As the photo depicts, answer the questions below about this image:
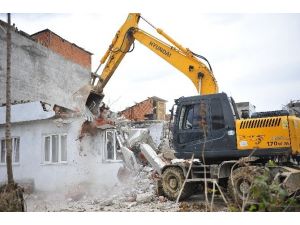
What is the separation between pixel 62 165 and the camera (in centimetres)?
827

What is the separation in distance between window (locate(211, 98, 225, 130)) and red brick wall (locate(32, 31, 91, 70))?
27.5 feet

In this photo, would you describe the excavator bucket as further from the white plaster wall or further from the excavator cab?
the excavator cab

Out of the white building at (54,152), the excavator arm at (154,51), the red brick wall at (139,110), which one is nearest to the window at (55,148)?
the white building at (54,152)

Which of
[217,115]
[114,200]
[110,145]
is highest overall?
[217,115]

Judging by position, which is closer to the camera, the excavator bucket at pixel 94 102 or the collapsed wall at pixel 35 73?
the excavator bucket at pixel 94 102

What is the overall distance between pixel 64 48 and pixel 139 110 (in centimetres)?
391

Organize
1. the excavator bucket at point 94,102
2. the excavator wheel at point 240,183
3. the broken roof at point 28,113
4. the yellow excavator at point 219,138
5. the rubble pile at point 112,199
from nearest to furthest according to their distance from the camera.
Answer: the excavator wheel at point 240,183 < the yellow excavator at point 219,138 < the rubble pile at point 112,199 < the excavator bucket at point 94,102 < the broken roof at point 28,113

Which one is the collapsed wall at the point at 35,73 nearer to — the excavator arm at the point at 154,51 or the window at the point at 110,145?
the window at the point at 110,145

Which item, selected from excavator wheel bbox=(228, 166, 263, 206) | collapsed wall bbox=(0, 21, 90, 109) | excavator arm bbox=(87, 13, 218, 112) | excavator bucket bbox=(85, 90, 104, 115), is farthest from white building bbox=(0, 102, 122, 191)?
excavator wheel bbox=(228, 166, 263, 206)

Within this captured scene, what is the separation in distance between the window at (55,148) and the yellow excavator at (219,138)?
2.82 metres

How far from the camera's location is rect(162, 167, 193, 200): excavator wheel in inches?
255

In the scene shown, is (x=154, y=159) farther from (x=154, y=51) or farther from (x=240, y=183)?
(x=240, y=183)

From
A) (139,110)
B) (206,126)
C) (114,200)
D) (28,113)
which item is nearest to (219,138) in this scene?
(206,126)

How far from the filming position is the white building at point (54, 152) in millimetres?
8219
